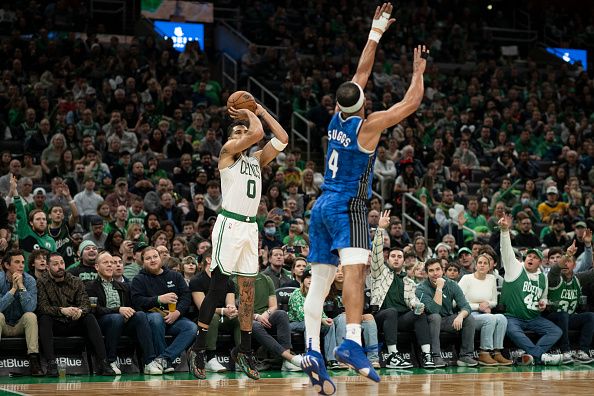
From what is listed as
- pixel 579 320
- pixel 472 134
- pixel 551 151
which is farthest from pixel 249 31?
pixel 579 320

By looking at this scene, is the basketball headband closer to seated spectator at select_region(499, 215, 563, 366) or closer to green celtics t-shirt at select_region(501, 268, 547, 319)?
seated spectator at select_region(499, 215, 563, 366)

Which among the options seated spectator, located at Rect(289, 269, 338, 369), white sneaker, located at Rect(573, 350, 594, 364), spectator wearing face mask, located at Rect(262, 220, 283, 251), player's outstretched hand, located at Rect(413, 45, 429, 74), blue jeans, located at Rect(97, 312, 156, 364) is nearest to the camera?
player's outstretched hand, located at Rect(413, 45, 429, 74)

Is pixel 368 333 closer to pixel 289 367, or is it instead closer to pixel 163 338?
pixel 289 367

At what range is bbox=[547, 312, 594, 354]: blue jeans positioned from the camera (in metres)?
13.7

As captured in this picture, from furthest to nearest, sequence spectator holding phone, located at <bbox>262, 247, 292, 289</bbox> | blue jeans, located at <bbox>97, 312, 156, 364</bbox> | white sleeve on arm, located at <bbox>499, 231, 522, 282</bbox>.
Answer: white sleeve on arm, located at <bbox>499, 231, 522, 282</bbox>
spectator holding phone, located at <bbox>262, 247, 292, 289</bbox>
blue jeans, located at <bbox>97, 312, 156, 364</bbox>

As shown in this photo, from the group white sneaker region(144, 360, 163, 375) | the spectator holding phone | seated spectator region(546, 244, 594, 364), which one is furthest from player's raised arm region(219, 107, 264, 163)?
seated spectator region(546, 244, 594, 364)

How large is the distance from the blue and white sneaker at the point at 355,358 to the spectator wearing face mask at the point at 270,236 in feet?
23.2

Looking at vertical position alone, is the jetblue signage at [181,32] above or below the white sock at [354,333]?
above

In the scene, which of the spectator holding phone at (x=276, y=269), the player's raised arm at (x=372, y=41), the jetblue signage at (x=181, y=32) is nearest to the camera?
the player's raised arm at (x=372, y=41)

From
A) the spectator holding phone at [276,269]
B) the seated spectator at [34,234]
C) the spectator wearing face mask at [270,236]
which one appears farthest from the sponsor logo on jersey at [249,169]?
→ the spectator wearing face mask at [270,236]

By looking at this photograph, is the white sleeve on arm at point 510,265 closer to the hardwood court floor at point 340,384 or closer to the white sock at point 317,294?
the hardwood court floor at point 340,384

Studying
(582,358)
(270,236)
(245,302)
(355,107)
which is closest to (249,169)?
(245,302)

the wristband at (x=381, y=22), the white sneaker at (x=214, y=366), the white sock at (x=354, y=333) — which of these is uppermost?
the wristband at (x=381, y=22)

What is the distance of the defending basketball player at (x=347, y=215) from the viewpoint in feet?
25.8
